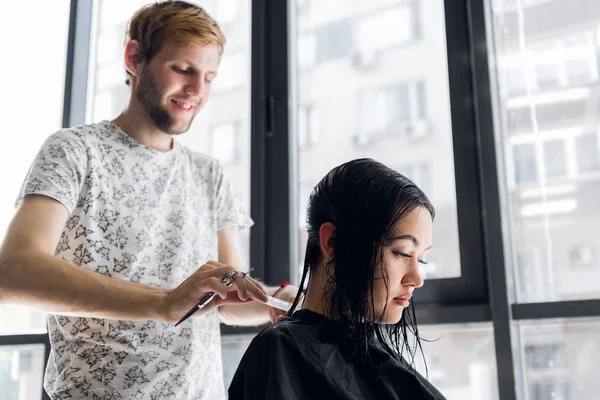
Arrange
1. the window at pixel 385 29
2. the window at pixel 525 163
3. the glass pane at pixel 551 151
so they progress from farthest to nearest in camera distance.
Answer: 1. the window at pixel 385 29
2. the window at pixel 525 163
3. the glass pane at pixel 551 151

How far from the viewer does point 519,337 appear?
1848mm

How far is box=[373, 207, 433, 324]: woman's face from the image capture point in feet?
4.33

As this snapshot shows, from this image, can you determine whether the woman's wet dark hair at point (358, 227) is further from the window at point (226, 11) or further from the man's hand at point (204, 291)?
the window at point (226, 11)

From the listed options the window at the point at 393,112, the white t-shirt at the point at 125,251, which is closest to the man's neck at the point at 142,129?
the white t-shirt at the point at 125,251

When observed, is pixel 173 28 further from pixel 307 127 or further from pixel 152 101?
pixel 307 127

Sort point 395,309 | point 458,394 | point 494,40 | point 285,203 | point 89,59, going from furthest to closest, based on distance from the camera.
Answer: point 89,59 → point 285,203 → point 494,40 → point 458,394 → point 395,309

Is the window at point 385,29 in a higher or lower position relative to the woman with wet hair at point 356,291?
higher

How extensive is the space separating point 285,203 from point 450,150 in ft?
2.07

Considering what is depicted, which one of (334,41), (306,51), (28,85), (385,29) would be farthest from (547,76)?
(28,85)

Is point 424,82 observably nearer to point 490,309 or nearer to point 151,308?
point 490,309

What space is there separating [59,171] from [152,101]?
335 millimetres

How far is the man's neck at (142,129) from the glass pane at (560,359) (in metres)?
1.16

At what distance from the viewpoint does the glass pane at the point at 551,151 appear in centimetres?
182

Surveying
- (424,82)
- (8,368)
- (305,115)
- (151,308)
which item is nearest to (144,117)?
(151,308)
